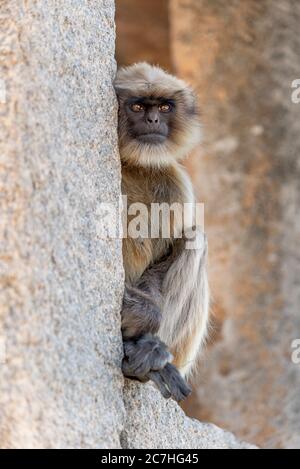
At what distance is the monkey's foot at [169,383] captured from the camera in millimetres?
3590

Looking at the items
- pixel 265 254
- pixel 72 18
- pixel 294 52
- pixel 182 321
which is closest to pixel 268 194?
pixel 265 254

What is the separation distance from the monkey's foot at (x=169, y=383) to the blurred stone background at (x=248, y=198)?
370 cm

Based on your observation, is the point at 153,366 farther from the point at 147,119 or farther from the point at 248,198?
the point at 248,198

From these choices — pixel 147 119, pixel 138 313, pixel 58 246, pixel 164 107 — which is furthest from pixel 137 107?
pixel 58 246

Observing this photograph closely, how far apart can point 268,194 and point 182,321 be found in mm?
3142

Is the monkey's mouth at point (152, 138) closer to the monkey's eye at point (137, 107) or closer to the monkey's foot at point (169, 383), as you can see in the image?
the monkey's eye at point (137, 107)

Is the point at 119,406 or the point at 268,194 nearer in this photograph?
the point at 119,406

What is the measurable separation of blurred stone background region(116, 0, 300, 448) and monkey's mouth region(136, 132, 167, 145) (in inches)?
125

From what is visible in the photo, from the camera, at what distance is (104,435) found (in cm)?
305

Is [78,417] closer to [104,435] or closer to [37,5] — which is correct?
[104,435]

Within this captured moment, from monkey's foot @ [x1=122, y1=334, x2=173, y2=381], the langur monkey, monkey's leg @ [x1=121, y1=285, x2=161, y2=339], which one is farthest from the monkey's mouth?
monkey's foot @ [x1=122, y1=334, x2=173, y2=381]

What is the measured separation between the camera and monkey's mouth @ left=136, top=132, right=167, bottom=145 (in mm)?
4207

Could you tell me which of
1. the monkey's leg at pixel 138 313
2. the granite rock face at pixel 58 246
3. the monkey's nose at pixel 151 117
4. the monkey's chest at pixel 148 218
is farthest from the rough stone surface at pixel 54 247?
the monkey's nose at pixel 151 117

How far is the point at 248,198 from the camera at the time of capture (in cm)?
746
